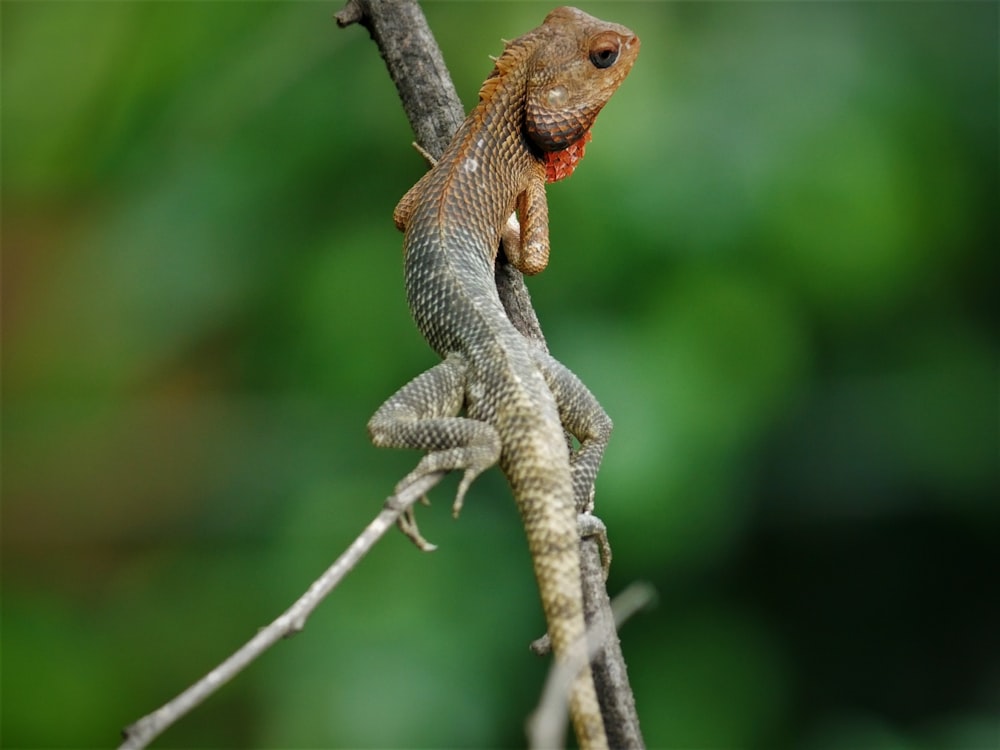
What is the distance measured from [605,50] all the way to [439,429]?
1.42 meters

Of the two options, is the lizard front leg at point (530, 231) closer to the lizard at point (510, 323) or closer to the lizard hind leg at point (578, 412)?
the lizard at point (510, 323)

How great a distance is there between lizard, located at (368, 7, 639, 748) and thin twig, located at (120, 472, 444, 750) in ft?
1.41

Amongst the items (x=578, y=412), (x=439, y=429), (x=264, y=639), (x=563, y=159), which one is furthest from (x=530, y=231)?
(x=264, y=639)

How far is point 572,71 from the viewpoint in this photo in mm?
3361

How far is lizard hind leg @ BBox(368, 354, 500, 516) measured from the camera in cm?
257

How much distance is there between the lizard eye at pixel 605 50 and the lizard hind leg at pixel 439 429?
1106 millimetres

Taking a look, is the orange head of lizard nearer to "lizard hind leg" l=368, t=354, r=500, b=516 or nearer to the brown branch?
the brown branch

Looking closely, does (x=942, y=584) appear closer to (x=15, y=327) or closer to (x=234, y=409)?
(x=234, y=409)

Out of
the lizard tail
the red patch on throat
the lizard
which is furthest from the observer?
the red patch on throat

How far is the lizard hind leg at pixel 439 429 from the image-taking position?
2.57m

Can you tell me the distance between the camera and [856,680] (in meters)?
4.45

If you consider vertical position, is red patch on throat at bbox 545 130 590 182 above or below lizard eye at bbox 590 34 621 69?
below

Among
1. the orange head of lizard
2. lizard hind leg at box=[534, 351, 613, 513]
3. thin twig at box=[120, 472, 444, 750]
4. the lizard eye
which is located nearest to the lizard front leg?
the orange head of lizard

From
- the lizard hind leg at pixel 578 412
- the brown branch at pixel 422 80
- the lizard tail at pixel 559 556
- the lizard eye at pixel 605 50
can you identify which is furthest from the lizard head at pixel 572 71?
the lizard tail at pixel 559 556
